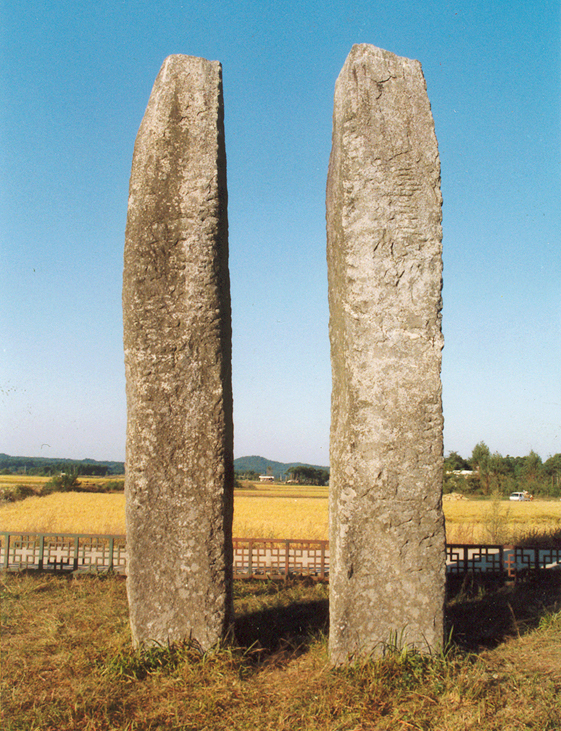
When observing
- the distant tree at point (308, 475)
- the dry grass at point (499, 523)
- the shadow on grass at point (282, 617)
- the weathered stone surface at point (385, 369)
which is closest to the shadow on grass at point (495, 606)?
the weathered stone surface at point (385, 369)

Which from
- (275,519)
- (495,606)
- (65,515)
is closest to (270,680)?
(495,606)

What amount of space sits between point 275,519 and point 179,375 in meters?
10.7

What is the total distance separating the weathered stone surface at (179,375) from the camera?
4309 mm

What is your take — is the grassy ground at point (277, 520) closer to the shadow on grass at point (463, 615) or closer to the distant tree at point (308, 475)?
the shadow on grass at point (463, 615)

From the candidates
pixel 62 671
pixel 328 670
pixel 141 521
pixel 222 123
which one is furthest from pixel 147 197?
pixel 328 670

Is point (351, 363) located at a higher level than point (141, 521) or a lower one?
higher

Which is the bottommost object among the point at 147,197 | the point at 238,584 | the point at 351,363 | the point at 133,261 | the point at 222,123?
the point at 238,584

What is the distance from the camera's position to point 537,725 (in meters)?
3.35

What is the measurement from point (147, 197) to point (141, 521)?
2.89 metres

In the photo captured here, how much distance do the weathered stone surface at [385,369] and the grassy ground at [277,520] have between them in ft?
20.3

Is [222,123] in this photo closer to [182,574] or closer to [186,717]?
[182,574]

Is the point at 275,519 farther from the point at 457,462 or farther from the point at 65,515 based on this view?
the point at 457,462

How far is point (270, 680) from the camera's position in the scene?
4.04 metres

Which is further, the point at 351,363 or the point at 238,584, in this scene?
the point at 238,584
